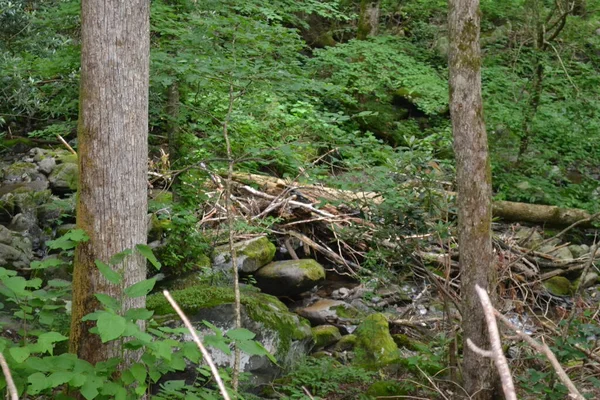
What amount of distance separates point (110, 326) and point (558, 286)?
682 cm

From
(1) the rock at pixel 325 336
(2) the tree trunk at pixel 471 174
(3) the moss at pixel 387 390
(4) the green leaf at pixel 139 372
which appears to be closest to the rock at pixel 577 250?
(1) the rock at pixel 325 336

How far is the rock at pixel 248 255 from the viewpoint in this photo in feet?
25.8

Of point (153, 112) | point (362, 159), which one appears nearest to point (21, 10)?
point (153, 112)

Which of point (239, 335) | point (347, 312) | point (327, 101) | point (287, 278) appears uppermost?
point (239, 335)

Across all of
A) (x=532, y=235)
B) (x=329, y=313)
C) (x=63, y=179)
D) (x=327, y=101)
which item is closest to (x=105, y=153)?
(x=329, y=313)

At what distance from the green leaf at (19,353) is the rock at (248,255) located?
4.74 metres

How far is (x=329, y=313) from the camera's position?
25.0 feet

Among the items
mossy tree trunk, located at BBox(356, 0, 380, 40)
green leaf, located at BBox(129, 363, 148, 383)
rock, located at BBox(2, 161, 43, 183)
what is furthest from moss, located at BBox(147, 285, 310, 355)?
mossy tree trunk, located at BBox(356, 0, 380, 40)

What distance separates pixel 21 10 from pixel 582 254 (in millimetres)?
7506

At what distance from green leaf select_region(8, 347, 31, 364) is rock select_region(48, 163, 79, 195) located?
20.8 feet

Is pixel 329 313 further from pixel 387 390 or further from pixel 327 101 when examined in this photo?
pixel 327 101

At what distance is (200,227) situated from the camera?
26.8 ft

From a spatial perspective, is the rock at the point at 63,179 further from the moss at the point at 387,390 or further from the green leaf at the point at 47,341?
the green leaf at the point at 47,341

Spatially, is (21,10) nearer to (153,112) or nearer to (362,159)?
(153,112)
